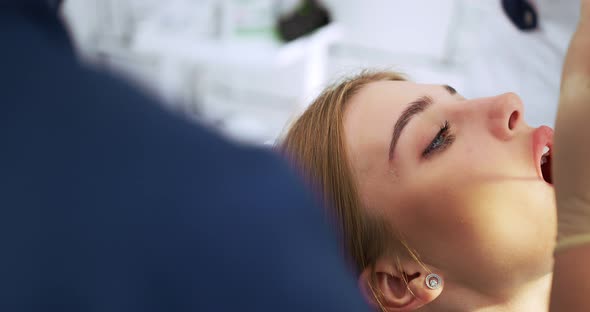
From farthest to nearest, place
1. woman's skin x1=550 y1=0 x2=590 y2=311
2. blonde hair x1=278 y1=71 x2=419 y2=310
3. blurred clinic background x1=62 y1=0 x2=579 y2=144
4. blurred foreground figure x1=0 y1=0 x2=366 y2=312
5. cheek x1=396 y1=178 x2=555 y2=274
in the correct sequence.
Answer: blurred clinic background x1=62 y1=0 x2=579 y2=144 → blonde hair x1=278 y1=71 x2=419 y2=310 → cheek x1=396 y1=178 x2=555 y2=274 → woman's skin x1=550 y1=0 x2=590 y2=311 → blurred foreground figure x1=0 y1=0 x2=366 y2=312

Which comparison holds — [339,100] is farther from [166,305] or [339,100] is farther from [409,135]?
[166,305]

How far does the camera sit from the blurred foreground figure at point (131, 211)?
0.87 feet

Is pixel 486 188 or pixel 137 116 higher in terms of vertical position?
pixel 137 116

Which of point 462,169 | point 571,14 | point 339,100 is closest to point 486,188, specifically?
point 462,169

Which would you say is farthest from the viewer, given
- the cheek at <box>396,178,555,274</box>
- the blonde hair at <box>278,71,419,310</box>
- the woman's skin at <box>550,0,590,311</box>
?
the blonde hair at <box>278,71,419,310</box>

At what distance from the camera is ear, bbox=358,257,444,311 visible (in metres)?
0.84

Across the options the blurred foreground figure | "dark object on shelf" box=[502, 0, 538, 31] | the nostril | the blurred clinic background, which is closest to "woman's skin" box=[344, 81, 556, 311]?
the nostril

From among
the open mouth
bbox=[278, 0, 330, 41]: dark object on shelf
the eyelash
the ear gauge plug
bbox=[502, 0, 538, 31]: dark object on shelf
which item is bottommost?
the ear gauge plug

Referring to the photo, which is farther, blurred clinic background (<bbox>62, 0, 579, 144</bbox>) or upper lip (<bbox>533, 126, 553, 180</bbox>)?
blurred clinic background (<bbox>62, 0, 579, 144</bbox>)

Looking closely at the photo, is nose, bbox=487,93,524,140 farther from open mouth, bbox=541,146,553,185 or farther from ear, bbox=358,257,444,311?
ear, bbox=358,257,444,311

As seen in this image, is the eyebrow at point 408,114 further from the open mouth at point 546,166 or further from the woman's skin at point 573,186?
the woman's skin at point 573,186

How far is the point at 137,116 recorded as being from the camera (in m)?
0.29

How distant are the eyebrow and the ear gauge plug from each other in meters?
0.17

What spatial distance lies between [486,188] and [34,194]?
629mm
